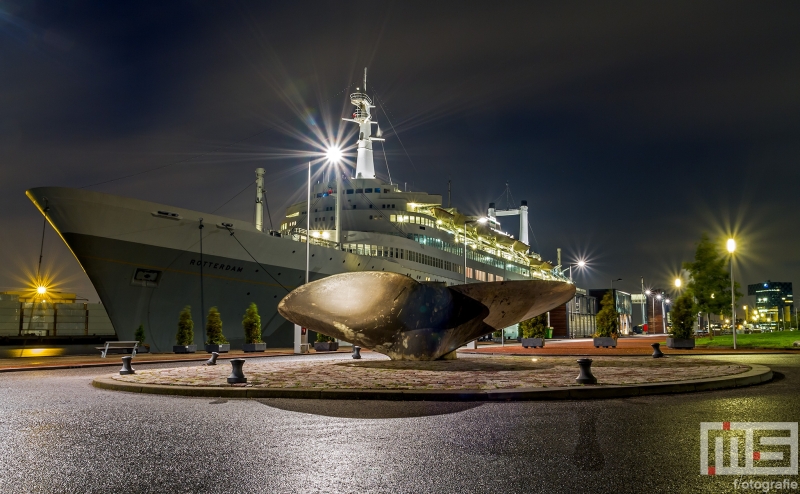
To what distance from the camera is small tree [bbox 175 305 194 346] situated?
96.0 feet

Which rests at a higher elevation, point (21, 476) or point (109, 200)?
point (109, 200)

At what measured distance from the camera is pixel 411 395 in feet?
30.6

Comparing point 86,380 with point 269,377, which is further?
point 86,380

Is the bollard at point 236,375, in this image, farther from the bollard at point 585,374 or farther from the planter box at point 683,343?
the planter box at point 683,343

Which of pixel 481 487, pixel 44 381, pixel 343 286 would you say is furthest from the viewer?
pixel 343 286

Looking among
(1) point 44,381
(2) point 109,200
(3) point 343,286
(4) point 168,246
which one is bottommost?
(1) point 44,381

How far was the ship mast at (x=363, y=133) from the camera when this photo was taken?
60719mm

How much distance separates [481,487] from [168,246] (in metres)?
27.0

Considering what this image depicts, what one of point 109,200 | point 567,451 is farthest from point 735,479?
point 109,200

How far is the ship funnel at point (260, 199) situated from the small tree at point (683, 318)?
2339 centimetres

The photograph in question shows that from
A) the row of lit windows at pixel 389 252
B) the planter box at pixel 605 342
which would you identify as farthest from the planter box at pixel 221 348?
the planter box at pixel 605 342

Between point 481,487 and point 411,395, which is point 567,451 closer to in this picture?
point 481,487

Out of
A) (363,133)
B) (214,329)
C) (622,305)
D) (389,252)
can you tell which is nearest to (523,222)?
(622,305)

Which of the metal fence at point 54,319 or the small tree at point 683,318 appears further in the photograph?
the metal fence at point 54,319
